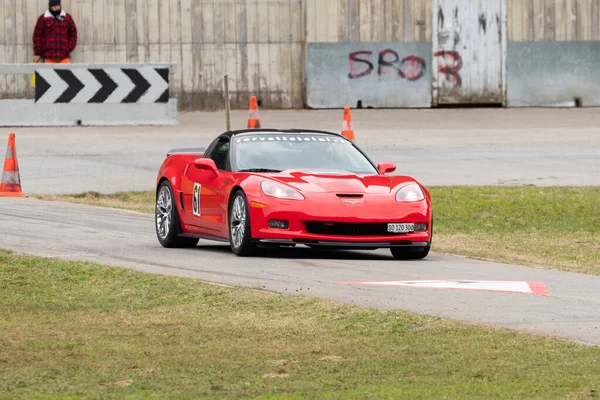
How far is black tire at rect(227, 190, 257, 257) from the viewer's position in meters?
14.7

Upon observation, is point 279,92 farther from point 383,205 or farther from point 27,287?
point 27,287

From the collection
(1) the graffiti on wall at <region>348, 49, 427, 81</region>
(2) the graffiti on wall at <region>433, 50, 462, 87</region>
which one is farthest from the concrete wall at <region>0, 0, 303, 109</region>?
(2) the graffiti on wall at <region>433, 50, 462, 87</region>

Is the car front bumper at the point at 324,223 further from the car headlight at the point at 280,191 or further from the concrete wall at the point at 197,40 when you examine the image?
the concrete wall at the point at 197,40

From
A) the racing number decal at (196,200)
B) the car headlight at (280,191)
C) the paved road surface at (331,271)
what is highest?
the car headlight at (280,191)

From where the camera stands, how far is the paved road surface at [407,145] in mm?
24547

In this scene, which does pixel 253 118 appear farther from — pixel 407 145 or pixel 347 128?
pixel 407 145

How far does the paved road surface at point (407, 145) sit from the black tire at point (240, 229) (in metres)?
8.07

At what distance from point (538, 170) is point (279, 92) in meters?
11.7

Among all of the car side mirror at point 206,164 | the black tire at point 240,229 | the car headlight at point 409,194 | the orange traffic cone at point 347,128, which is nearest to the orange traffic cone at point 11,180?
the car side mirror at point 206,164

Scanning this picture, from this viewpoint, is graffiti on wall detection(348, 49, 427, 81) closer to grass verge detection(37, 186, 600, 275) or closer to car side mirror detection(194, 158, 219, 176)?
grass verge detection(37, 186, 600, 275)

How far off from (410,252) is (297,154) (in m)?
1.61

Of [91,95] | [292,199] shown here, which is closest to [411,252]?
[292,199]

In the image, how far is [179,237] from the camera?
16.3m

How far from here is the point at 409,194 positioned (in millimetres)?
15031
